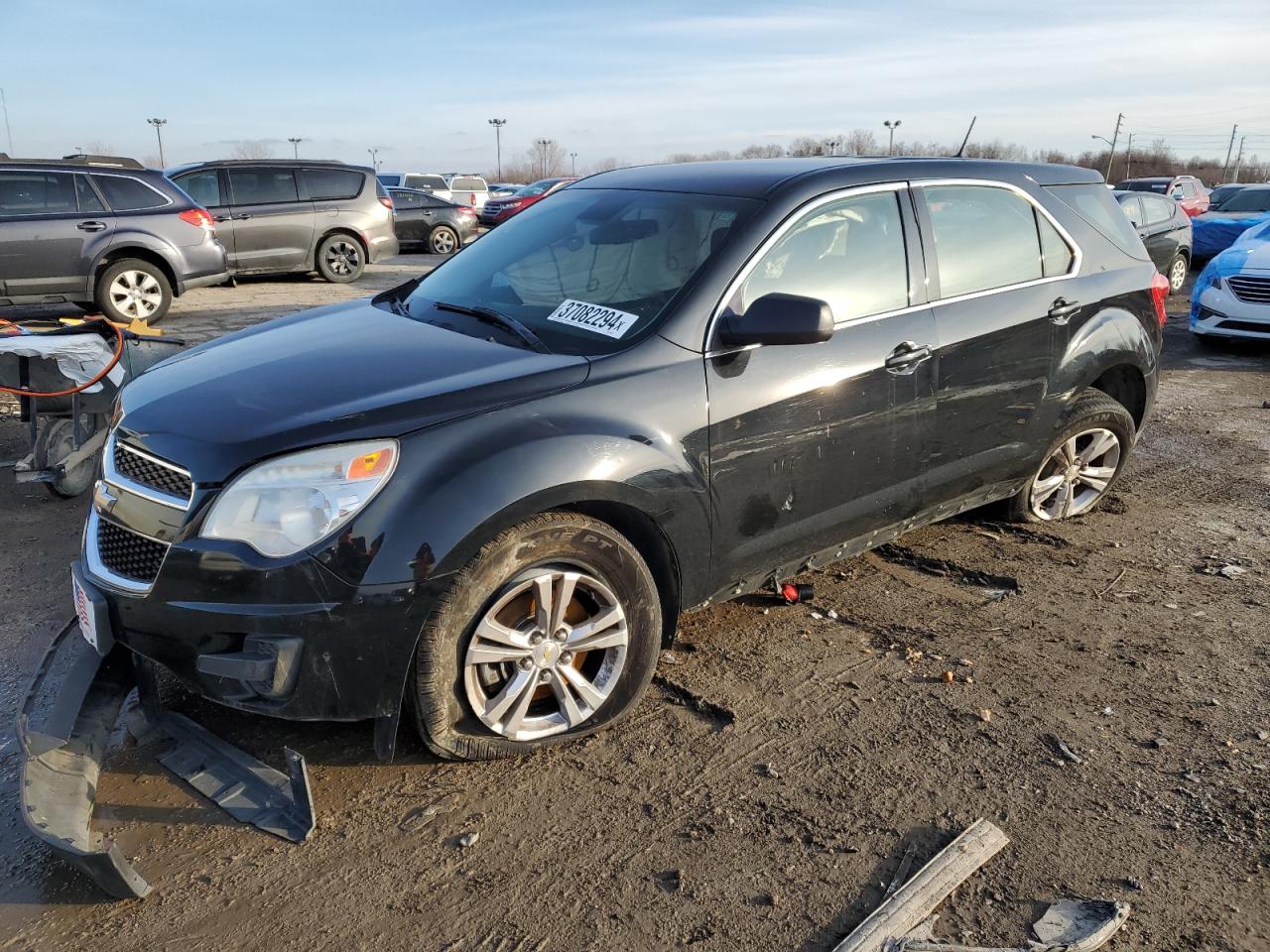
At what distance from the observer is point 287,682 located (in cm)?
262

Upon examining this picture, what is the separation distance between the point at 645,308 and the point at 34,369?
10.9 ft

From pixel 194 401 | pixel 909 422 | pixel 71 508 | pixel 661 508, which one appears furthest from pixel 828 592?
pixel 71 508

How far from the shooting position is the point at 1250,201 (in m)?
17.6

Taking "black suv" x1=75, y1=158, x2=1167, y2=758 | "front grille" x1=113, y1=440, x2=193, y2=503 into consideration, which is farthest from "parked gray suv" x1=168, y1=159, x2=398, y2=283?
"front grille" x1=113, y1=440, x2=193, y2=503

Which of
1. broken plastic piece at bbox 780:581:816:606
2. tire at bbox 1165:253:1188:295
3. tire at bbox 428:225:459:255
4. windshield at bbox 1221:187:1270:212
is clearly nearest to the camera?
broken plastic piece at bbox 780:581:816:606

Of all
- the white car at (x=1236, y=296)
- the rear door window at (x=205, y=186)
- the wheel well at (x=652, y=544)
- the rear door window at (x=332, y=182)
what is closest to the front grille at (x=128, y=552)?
the wheel well at (x=652, y=544)

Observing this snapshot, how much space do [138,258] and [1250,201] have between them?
18.1 meters

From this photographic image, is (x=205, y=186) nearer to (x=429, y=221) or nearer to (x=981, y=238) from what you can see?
(x=429, y=221)

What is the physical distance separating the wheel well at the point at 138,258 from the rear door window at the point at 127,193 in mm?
429

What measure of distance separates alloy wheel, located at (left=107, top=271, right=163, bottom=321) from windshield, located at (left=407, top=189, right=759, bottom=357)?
7.74 m

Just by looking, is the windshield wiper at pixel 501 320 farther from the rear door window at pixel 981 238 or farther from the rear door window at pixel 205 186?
the rear door window at pixel 205 186

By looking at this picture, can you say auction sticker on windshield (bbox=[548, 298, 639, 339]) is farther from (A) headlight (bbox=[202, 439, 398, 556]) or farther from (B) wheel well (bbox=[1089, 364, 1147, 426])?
(B) wheel well (bbox=[1089, 364, 1147, 426])

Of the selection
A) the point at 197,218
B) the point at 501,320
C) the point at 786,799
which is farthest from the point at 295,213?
the point at 786,799

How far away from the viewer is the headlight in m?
2.59
